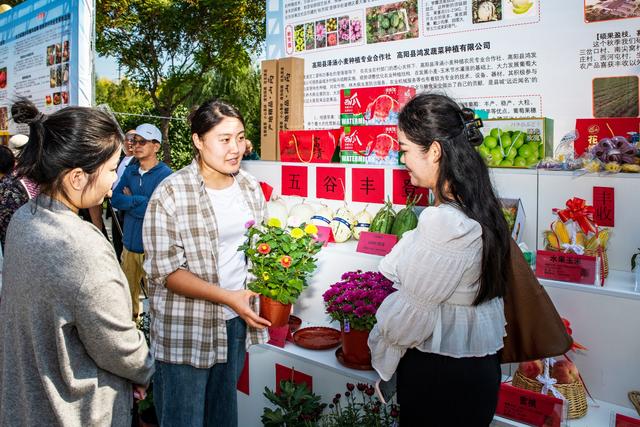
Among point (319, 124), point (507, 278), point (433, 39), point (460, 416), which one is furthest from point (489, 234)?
point (319, 124)

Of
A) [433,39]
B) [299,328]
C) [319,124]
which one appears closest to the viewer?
[299,328]

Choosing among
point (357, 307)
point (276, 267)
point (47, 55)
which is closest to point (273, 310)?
point (276, 267)

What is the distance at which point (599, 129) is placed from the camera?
8.39 ft

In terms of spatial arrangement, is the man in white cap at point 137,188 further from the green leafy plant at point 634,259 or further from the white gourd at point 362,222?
the green leafy plant at point 634,259

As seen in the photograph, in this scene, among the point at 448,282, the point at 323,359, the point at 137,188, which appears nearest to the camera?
the point at 448,282

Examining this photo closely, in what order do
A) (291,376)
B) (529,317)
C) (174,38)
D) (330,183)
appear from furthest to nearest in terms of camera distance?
(174,38), (330,183), (291,376), (529,317)

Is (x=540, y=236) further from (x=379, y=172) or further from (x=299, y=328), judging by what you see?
(x=299, y=328)

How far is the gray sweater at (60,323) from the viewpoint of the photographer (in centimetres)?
127

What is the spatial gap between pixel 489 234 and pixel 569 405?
913 mm

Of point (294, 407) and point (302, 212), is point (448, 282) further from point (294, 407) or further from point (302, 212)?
point (302, 212)

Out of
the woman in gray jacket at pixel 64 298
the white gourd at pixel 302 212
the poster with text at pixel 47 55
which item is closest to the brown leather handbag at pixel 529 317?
the woman in gray jacket at pixel 64 298

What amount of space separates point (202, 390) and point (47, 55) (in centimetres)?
408

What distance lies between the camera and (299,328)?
2752mm

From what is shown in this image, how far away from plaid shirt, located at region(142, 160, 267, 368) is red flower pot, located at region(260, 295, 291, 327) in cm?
8
